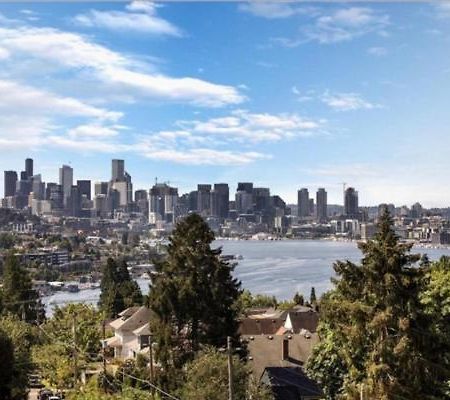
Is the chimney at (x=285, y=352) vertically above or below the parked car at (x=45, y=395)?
above

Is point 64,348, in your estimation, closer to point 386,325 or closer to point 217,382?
point 217,382

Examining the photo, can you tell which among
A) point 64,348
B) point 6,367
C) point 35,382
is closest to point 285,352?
point 64,348

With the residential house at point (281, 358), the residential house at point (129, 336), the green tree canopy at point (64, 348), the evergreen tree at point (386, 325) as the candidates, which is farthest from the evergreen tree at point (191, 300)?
the residential house at point (129, 336)

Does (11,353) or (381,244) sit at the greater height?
(381,244)

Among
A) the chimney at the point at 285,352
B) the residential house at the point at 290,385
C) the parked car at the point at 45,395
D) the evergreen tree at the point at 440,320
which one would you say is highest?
the evergreen tree at the point at 440,320

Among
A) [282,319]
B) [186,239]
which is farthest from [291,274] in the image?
[186,239]

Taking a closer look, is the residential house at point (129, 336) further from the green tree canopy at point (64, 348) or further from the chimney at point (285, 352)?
the chimney at point (285, 352)

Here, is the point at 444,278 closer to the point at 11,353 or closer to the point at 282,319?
the point at 11,353
